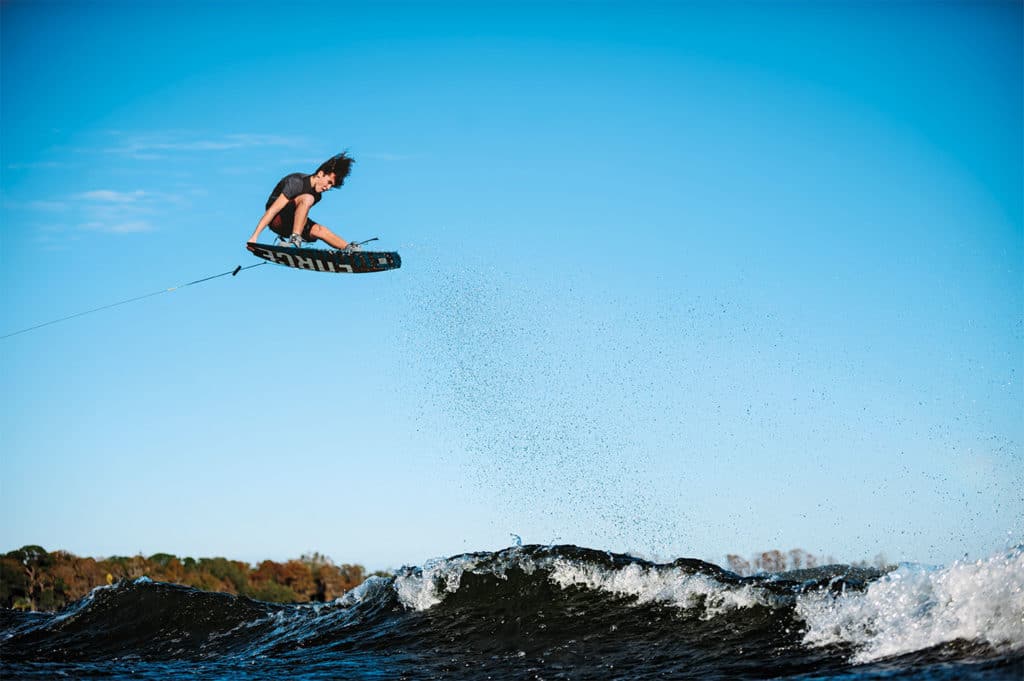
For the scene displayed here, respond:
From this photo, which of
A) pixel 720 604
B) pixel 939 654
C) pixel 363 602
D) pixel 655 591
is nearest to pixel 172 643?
pixel 363 602

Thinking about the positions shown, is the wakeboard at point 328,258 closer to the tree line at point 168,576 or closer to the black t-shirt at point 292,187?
the black t-shirt at point 292,187

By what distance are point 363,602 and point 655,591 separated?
4.20 m

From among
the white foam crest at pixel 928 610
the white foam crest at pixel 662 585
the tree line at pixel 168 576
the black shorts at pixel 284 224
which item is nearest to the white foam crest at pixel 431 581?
the white foam crest at pixel 662 585

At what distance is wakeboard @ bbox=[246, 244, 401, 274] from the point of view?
11906 millimetres

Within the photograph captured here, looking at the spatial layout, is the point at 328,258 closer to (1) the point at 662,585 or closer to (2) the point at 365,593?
(2) the point at 365,593

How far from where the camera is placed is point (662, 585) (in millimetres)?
10391

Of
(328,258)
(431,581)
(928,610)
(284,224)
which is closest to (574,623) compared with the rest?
(431,581)

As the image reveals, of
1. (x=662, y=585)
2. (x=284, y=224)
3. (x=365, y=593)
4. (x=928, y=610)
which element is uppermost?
(x=284, y=224)

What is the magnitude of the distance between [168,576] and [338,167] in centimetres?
1938

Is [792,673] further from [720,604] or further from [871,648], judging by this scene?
[720,604]

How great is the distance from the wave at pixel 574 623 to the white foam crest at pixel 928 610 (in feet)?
0.04

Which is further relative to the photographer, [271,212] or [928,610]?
[271,212]

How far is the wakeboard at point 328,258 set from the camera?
1191cm

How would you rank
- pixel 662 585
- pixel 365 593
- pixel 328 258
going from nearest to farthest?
1. pixel 662 585
2. pixel 328 258
3. pixel 365 593
